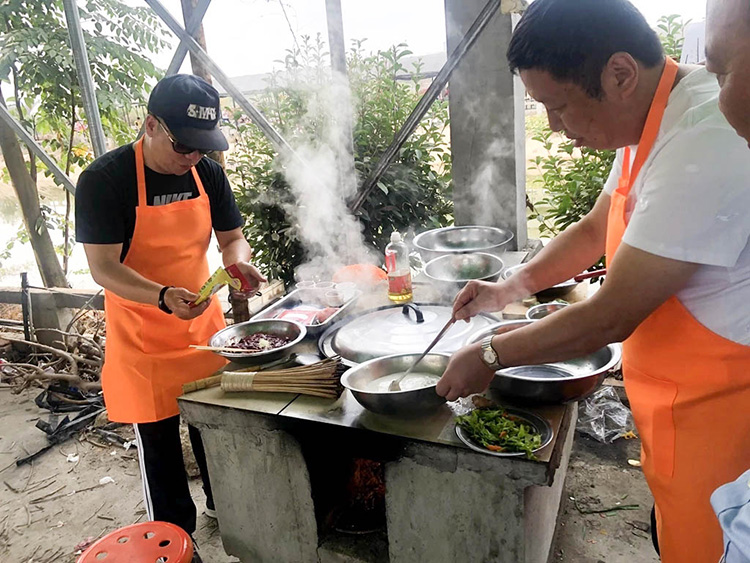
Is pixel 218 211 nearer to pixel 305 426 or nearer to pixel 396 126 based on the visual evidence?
pixel 305 426

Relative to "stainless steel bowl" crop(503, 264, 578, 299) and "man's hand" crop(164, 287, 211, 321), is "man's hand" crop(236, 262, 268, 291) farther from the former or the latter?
"stainless steel bowl" crop(503, 264, 578, 299)

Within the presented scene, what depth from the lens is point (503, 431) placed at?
2143 mm

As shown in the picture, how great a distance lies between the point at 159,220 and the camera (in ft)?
9.87

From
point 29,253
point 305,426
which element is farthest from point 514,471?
point 29,253

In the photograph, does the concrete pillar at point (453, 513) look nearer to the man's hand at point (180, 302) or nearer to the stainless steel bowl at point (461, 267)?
the man's hand at point (180, 302)

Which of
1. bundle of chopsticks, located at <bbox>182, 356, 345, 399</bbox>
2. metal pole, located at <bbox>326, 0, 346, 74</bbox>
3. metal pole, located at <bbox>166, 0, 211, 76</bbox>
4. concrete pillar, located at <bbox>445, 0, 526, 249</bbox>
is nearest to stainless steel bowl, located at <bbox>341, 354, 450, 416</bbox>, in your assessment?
bundle of chopsticks, located at <bbox>182, 356, 345, 399</bbox>

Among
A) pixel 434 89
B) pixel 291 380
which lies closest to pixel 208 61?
pixel 434 89

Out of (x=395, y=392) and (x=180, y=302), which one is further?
(x=180, y=302)

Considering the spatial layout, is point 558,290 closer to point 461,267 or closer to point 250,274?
point 461,267

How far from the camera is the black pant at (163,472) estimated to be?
10.5 ft

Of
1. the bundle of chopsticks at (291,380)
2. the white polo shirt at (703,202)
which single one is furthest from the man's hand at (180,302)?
the white polo shirt at (703,202)

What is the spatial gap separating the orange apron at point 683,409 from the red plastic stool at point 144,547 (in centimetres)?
208

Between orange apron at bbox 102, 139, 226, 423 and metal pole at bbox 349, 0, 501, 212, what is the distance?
6.46 ft

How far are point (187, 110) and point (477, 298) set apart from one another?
1769mm
